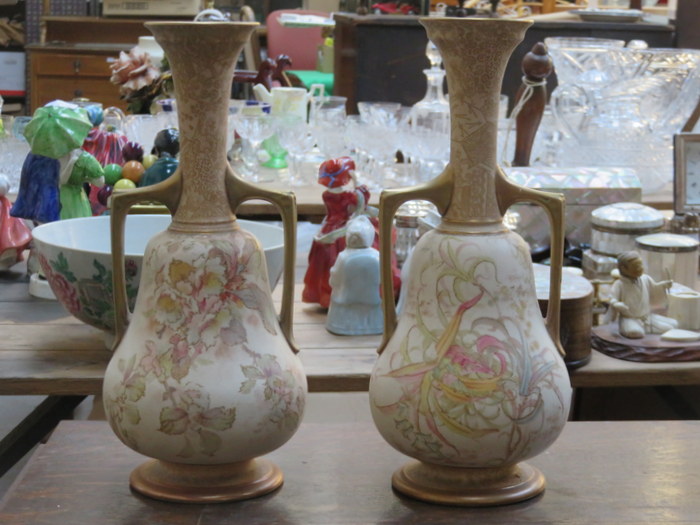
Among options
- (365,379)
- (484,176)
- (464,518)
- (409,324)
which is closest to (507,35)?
(484,176)

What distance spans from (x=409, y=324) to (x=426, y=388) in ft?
0.16

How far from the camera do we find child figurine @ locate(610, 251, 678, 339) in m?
1.18

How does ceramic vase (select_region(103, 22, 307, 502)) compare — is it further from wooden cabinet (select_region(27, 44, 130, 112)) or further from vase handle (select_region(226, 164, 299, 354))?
wooden cabinet (select_region(27, 44, 130, 112))

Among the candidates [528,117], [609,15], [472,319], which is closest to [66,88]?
[609,15]

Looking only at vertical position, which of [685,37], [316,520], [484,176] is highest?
[685,37]

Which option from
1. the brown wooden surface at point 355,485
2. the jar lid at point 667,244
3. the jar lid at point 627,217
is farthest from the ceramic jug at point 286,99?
the brown wooden surface at point 355,485

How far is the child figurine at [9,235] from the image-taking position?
151 cm

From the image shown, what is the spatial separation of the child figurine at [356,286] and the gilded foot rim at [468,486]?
468 millimetres

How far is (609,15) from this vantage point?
3867 millimetres

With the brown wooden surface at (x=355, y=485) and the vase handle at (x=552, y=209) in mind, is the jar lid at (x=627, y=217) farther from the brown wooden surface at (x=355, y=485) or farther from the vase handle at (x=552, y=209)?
the vase handle at (x=552, y=209)

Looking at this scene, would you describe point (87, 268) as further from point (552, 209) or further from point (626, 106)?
point (626, 106)

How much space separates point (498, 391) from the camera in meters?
0.72

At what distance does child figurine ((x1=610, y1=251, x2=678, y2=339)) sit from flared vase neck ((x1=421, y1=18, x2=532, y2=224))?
468 mm

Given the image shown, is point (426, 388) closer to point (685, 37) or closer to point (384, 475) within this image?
point (384, 475)
